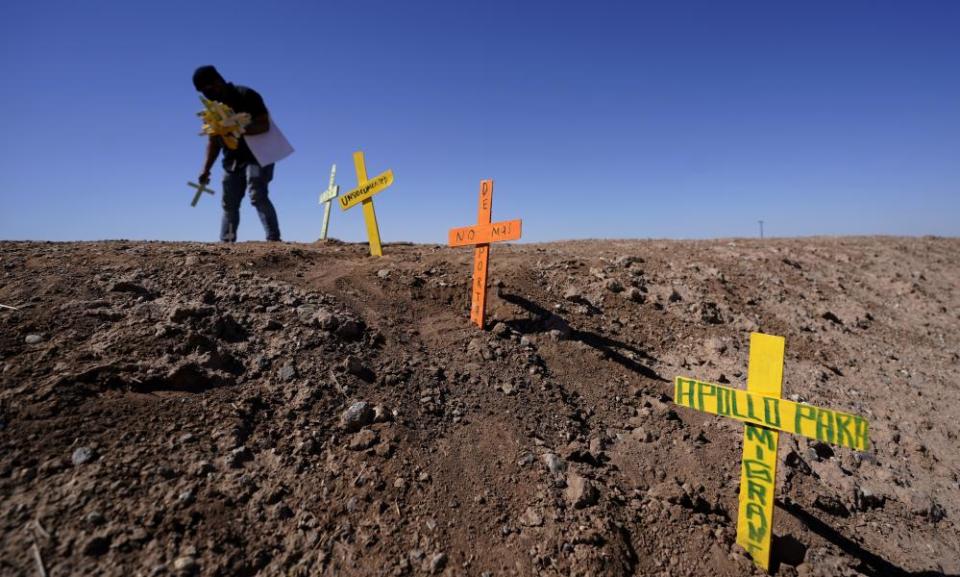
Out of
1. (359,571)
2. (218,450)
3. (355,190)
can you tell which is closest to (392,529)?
(359,571)

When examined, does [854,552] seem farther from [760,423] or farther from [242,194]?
[242,194]

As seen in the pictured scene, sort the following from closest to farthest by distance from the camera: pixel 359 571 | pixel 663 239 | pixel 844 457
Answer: pixel 359 571 < pixel 844 457 < pixel 663 239

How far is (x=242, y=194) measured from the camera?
252 inches

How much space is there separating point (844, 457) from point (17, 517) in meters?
5.37

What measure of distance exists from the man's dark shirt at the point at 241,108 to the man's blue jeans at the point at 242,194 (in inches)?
3.6

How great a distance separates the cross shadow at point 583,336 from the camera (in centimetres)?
427

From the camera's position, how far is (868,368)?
16.8 ft

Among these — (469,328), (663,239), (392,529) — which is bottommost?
(392,529)

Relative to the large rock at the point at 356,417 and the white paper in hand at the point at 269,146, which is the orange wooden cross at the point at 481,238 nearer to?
the large rock at the point at 356,417

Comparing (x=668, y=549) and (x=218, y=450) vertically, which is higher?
(x=218, y=450)

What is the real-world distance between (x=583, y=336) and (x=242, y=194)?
17.5 ft

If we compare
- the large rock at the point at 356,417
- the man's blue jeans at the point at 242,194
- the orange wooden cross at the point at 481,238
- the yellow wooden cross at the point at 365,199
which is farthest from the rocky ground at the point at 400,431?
the man's blue jeans at the point at 242,194

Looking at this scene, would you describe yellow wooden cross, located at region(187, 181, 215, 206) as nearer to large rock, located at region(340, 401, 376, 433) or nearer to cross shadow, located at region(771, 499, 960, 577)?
large rock, located at region(340, 401, 376, 433)

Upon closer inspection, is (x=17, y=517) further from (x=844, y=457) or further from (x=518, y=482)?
(x=844, y=457)
